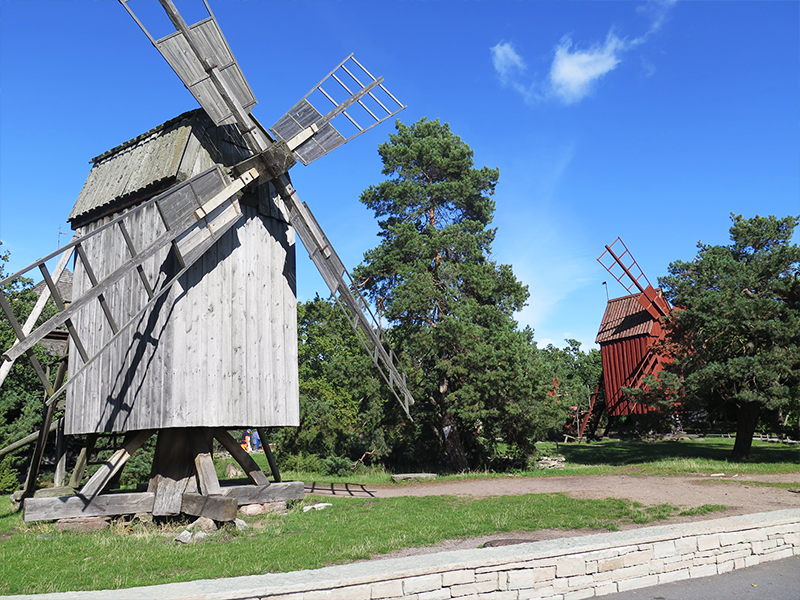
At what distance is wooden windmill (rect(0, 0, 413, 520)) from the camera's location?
1059 centimetres

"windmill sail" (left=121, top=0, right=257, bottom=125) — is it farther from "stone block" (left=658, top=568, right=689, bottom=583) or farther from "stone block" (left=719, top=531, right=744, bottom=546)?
"stone block" (left=719, top=531, right=744, bottom=546)

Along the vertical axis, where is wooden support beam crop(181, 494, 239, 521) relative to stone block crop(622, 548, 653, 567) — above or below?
above

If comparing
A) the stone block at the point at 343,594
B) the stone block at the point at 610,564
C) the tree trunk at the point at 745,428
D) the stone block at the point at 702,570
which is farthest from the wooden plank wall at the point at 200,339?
the tree trunk at the point at 745,428

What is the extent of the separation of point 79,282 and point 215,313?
344 centimetres

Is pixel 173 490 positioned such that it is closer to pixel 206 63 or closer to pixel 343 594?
pixel 343 594

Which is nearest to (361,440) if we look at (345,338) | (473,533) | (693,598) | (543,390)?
(543,390)

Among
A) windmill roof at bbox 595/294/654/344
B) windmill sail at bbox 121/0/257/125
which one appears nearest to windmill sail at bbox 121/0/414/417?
windmill sail at bbox 121/0/257/125

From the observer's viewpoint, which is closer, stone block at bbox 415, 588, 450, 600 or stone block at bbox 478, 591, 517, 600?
stone block at bbox 415, 588, 450, 600

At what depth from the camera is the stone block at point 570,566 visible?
247 inches

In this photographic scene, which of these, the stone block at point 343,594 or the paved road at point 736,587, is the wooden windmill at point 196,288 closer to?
the stone block at point 343,594

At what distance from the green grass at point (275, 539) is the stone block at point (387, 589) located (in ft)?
5.84

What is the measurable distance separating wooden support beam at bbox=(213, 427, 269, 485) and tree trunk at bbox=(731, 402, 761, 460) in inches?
774

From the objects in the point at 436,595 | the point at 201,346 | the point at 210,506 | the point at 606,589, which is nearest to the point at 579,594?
the point at 606,589

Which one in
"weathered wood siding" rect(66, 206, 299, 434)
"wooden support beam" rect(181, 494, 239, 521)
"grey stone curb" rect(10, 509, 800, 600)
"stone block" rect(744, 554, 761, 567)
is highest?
"weathered wood siding" rect(66, 206, 299, 434)
